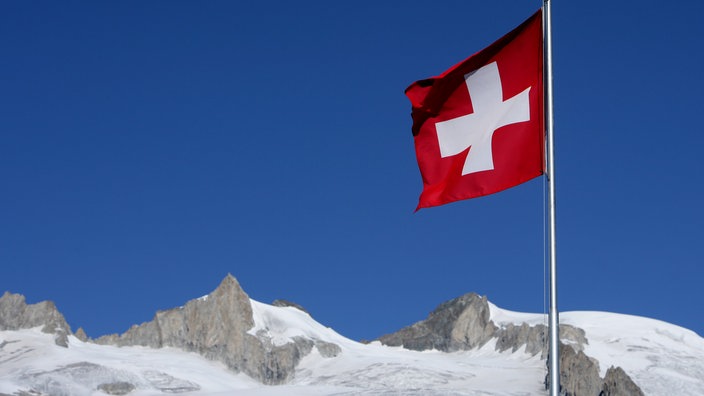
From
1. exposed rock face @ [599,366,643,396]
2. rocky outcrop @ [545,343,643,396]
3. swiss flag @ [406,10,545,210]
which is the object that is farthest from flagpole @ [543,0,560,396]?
exposed rock face @ [599,366,643,396]

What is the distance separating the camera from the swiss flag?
1838cm

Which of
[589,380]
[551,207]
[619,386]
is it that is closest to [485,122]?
[551,207]

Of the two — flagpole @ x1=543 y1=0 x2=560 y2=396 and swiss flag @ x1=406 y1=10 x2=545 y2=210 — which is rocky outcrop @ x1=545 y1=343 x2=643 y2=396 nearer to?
swiss flag @ x1=406 y1=10 x2=545 y2=210

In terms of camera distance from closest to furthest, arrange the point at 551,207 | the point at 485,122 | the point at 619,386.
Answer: the point at 551,207, the point at 485,122, the point at 619,386

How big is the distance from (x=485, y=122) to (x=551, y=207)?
2.87 metres

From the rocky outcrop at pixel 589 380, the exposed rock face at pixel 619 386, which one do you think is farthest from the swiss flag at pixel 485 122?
the exposed rock face at pixel 619 386

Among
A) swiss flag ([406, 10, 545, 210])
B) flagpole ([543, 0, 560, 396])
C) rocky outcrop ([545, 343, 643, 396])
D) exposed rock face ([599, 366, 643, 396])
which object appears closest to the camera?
flagpole ([543, 0, 560, 396])

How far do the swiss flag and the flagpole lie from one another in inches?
36.5

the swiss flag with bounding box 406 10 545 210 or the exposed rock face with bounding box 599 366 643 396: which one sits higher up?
the exposed rock face with bounding box 599 366 643 396

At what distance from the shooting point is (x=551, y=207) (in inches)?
653

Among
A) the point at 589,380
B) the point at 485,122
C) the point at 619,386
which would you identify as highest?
the point at 589,380

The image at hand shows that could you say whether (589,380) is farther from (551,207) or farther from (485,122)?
(551,207)

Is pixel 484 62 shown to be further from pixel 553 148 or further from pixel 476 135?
pixel 553 148

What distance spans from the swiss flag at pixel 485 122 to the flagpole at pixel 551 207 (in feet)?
3.04
